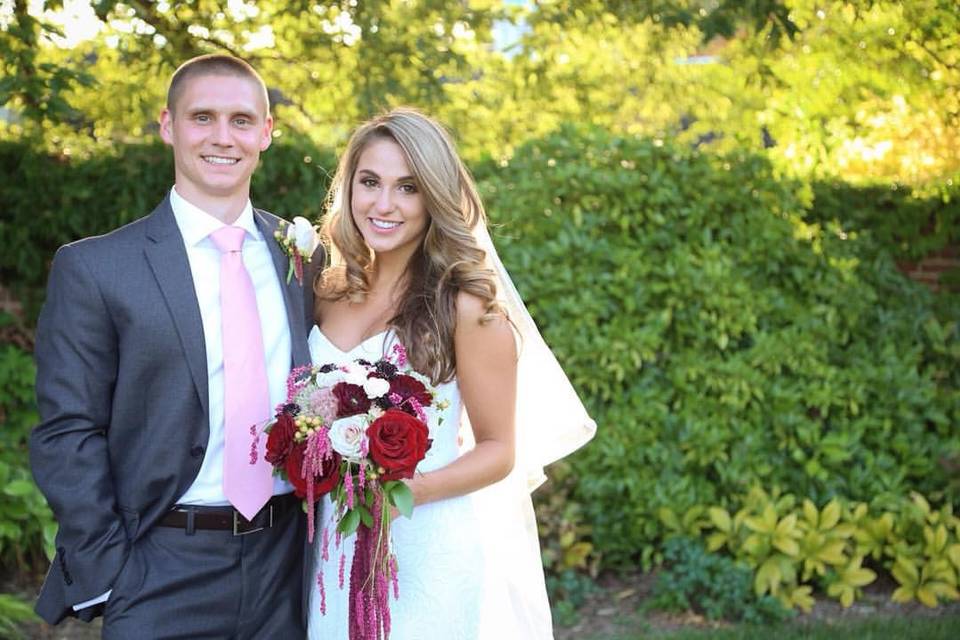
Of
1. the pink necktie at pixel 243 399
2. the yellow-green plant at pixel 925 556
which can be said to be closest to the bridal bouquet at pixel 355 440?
the pink necktie at pixel 243 399

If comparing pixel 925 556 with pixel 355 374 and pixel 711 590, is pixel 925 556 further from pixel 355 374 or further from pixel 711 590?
pixel 355 374

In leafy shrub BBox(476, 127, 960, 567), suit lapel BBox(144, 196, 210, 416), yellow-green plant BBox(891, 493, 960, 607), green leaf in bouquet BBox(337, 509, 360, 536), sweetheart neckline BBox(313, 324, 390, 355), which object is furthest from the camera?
leafy shrub BBox(476, 127, 960, 567)

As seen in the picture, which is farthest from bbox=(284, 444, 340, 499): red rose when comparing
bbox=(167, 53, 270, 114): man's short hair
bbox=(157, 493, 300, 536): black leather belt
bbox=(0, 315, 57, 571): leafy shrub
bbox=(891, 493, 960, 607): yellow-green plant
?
bbox=(891, 493, 960, 607): yellow-green plant

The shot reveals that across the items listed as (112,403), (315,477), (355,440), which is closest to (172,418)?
(112,403)

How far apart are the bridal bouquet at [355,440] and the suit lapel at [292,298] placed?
265mm

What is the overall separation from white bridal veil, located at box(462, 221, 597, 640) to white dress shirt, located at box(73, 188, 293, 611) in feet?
2.40

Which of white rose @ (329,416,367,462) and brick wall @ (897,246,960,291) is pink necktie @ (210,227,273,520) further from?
brick wall @ (897,246,960,291)

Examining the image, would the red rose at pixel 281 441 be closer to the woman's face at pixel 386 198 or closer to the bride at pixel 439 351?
the bride at pixel 439 351

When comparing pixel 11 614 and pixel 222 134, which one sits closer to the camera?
pixel 222 134

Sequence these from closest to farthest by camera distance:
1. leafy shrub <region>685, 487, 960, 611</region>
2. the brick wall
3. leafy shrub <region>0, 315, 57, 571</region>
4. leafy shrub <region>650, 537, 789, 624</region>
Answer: leafy shrub <region>0, 315, 57, 571</region> → leafy shrub <region>650, 537, 789, 624</region> → leafy shrub <region>685, 487, 960, 611</region> → the brick wall

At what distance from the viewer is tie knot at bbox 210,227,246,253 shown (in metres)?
3.20

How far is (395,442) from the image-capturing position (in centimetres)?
280

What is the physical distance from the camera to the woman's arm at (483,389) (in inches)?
132

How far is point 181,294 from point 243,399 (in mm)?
347
